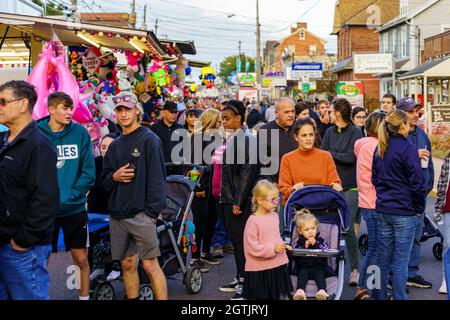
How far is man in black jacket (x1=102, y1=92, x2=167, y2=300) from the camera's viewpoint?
20.0 ft

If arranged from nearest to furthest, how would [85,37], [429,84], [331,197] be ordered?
[331,197], [85,37], [429,84]

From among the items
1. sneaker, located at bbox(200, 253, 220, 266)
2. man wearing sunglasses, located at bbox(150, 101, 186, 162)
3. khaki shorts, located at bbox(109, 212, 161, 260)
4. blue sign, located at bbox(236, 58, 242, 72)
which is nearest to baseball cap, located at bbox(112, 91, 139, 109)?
khaki shorts, located at bbox(109, 212, 161, 260)

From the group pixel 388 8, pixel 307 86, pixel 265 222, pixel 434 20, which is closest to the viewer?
pixel 265 222

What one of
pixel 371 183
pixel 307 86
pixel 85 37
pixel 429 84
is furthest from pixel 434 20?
pixel 371 183

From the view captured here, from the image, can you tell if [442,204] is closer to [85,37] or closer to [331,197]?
[331,197]

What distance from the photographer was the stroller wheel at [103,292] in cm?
670

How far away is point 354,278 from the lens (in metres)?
7.88

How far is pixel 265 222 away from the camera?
6328mm

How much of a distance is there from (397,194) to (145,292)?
264 centimetres

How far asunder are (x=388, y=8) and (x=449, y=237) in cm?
5432

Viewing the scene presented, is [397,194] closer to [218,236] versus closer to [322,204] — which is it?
[322,204]

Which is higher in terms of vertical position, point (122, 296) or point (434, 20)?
point (434, 20)

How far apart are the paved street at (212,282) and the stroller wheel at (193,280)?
0.07 metres

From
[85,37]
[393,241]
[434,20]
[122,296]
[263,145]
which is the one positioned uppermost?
[434,20]
